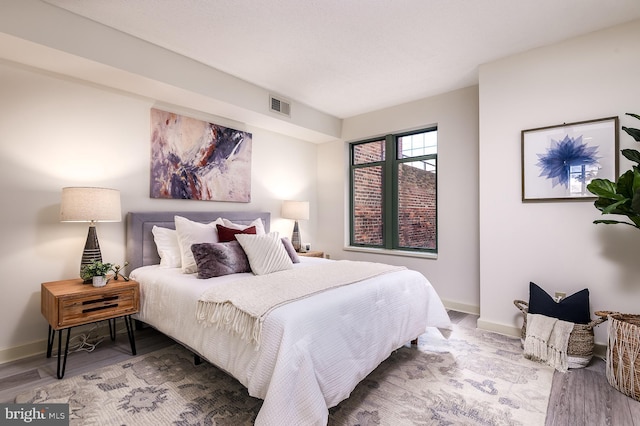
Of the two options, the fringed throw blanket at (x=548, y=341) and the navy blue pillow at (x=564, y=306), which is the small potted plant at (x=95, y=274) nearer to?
the fringed throw blanket at (x=548, y=341)

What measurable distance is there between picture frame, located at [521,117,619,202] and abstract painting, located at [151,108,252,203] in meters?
3.15

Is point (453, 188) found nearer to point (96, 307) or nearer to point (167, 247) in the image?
point (167, 247)

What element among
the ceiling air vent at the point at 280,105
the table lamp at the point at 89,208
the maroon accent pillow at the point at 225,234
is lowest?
the maroon accent pillow at the point at 225,234

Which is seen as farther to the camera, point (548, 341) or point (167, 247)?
point (167, 247)

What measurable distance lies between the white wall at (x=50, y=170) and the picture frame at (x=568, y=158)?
370 centimetres

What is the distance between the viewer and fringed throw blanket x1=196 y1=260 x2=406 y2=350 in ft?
5.58

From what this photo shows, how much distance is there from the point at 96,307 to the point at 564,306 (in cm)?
369

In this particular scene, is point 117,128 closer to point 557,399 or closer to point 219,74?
point 219,74

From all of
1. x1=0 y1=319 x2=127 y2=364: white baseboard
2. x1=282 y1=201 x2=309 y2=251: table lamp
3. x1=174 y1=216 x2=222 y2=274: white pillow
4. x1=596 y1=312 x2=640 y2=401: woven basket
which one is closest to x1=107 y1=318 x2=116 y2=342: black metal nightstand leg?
x1=0 y1=319 x2=127 y2=364: white baseboard

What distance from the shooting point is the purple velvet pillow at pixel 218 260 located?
249 centimetres

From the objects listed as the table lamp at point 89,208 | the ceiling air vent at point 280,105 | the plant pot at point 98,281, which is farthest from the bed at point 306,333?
the ceiling air vent at point 280,105

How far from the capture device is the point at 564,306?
2.50 metres

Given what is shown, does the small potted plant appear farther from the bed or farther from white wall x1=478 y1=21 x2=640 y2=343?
white wall x1=478 y1=21 x2=640 y2=343

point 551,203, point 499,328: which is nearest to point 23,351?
point 499,328
